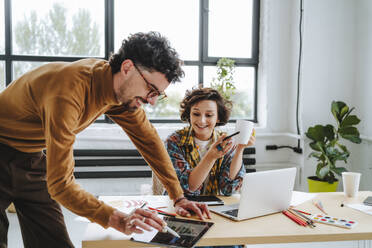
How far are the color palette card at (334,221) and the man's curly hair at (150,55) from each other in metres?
0.80

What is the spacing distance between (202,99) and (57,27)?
208cm

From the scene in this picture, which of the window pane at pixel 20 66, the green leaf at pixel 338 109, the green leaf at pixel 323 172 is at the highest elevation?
the window pane at pixel 20 66

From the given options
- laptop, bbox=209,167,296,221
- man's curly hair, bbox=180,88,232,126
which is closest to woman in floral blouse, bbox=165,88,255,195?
man's curly hair, bbox=180,88,232,126

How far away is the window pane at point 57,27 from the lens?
3.21 meters

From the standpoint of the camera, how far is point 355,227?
120cm

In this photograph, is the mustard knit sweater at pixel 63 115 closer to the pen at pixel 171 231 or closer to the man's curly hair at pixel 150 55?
the man's curly hair at pixel 150 55

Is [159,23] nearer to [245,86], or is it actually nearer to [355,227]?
[245,86]

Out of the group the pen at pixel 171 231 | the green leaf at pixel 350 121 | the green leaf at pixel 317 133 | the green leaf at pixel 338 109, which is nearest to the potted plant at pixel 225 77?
the green leaf at pixel 317 133

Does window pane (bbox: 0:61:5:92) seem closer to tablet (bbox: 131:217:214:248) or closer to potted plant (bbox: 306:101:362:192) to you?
tablet (bbox: 131:217:214:248)

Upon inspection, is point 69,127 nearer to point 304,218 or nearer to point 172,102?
point 304,218

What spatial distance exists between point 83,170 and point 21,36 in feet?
4.89

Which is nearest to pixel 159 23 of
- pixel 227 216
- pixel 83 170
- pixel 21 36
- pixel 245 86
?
pixel 245 86

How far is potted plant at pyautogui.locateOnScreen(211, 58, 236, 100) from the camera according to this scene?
10.5ft

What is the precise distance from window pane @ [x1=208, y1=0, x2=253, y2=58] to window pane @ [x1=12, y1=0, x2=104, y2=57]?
1175mm
